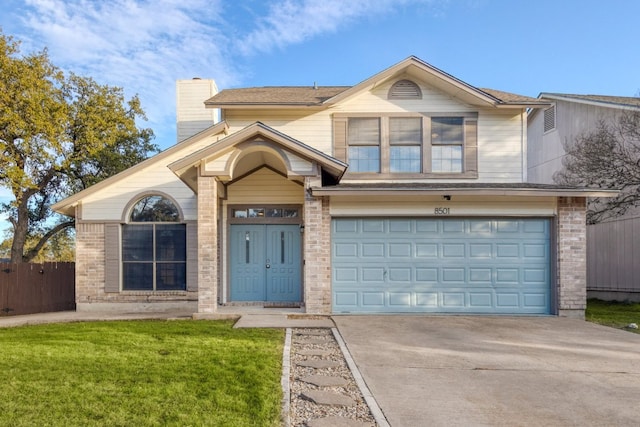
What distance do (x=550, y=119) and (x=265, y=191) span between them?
49.1ft

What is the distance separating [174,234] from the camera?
1309 cm

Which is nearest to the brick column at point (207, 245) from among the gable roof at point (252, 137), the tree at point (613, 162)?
the gable roof at point (252, 137)

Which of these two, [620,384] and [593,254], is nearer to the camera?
[620,384]

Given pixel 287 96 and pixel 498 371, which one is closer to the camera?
pixel 498 371

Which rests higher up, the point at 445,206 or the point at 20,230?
the point at 445,206

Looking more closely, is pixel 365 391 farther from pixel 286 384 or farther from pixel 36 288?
pixel 36 288

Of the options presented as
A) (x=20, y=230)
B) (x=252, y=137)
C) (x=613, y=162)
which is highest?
(x=252, y=137)

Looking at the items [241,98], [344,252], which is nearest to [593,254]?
[344,252]

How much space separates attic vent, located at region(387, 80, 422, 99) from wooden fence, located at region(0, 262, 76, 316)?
11875mm

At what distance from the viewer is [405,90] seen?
13062mm

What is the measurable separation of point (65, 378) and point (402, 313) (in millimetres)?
7624

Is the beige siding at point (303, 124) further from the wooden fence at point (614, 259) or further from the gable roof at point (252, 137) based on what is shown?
the wooden fence at point (614, 259)

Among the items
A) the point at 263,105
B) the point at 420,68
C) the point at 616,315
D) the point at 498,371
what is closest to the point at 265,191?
the point at 263,105

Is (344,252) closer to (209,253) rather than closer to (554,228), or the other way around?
(209,253)
